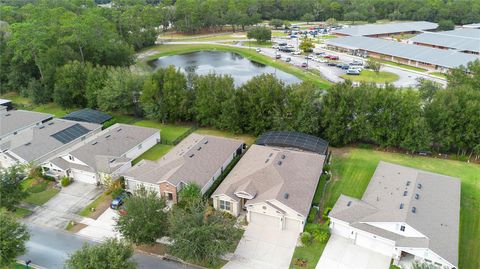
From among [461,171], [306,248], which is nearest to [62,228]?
[306,248]

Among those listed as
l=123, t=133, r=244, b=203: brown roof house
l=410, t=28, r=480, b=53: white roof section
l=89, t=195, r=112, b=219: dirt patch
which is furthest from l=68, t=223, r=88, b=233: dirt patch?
l=410, t=28, r=480, b=53: white roof section

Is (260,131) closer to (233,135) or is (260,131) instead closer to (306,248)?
(233,135)

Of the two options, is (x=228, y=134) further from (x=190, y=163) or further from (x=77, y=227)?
(x=77, y=227)

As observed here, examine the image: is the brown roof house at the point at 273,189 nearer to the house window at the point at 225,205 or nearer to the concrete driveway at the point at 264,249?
the house window at the point at 225,205

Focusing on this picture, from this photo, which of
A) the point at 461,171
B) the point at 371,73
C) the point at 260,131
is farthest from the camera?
the point at 371,73

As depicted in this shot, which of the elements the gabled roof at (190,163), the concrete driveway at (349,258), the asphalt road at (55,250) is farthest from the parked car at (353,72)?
the asphalt road at (55,250)

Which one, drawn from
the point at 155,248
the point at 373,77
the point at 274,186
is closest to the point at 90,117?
the point at 155,248
